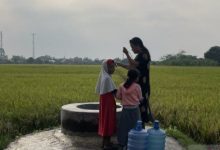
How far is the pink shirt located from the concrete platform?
1088 mm

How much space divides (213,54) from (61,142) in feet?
221

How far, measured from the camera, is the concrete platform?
23.2ft

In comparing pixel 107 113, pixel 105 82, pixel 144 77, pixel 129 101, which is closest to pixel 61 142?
pixel 107 113

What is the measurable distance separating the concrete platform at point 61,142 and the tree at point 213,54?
65228 millimetres

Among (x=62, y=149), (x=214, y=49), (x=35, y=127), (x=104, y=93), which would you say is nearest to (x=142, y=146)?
(x=104, y=93)

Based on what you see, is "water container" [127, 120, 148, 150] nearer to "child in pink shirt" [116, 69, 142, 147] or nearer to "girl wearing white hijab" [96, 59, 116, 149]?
"child in pink shirt" [116, 69, 142, 147]

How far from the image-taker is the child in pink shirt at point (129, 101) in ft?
20.6

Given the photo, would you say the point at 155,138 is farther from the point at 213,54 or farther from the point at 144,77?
the point at 213,54

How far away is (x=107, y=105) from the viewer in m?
6.65

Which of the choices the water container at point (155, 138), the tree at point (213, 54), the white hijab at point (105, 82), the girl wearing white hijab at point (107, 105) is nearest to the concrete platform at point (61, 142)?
the girl wearing white hijab at point (107, 105)

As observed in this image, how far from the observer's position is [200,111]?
10.1 m

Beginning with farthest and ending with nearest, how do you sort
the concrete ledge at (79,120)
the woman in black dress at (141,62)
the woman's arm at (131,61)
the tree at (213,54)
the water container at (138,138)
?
1. the tree at (213,54)
2. the concrete ledge at (79,120)
3. the woman in black dress at (141,62)
4. the woman's arm at (131,61)
5. the water container at (138,138)

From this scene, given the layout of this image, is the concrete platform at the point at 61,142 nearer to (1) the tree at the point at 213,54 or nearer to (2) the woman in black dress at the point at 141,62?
(2) the woman in black dress at the point at 141,62

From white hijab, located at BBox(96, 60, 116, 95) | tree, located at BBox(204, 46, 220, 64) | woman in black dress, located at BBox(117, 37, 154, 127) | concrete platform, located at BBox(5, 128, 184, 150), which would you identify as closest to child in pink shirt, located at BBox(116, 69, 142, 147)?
white hijab, located at BBox(96, 60, 116, 95)
